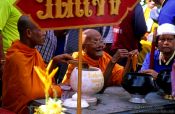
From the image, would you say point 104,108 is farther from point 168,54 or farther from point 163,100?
point 168,54

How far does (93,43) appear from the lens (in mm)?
3586

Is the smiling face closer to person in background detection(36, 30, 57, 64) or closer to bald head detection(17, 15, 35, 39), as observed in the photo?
bald head detection(17, 15, 35, 39)

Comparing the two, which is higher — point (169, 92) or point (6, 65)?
point (6, 65)

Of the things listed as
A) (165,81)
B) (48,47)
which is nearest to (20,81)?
(165,81)

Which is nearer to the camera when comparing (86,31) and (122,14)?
(122,14)

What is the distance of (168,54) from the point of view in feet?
11.9

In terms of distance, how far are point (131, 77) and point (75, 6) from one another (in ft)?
3.28

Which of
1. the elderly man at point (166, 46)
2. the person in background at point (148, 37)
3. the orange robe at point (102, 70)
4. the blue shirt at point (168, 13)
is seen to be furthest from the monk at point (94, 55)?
the person in background at point (148, 37)

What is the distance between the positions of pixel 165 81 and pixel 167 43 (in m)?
0.63

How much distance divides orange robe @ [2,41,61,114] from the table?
132 mm

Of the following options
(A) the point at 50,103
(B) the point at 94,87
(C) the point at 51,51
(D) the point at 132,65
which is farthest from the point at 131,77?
(C) the point at 51,51

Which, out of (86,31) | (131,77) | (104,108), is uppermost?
(86,31)

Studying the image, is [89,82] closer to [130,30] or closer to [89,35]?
[89,35]

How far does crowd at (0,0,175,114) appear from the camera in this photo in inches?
121
